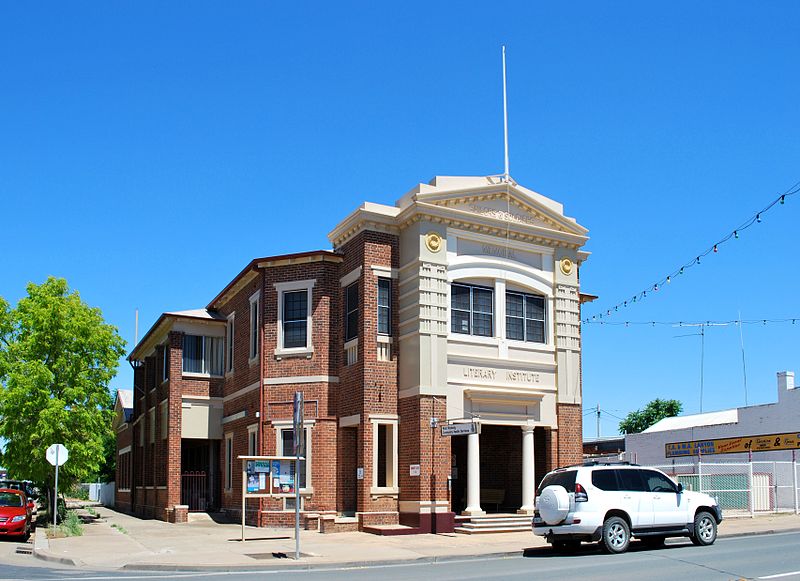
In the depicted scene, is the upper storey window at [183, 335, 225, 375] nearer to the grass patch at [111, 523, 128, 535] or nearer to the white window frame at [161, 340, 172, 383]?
the white window frame at [161, 340, 172, 383]

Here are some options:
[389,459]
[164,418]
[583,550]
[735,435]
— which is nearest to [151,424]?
[164,418]

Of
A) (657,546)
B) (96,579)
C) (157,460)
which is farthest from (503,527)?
(157,460)

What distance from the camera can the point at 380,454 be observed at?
86.5 feet

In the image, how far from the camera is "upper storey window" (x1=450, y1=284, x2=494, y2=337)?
1019 inches

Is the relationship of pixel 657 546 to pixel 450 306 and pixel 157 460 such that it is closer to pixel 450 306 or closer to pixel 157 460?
pixel 450 306

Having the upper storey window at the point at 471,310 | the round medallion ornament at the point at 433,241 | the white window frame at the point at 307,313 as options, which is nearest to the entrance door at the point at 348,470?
the white window frame at the point at 307,313

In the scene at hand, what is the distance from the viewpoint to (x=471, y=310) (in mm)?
26172

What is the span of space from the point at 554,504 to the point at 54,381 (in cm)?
2065

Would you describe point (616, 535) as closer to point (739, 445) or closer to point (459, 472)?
point (459, 472)

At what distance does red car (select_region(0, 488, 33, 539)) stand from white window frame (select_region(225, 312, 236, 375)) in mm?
8560

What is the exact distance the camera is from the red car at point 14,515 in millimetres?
24266

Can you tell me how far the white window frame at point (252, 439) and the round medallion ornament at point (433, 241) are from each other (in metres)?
8.20

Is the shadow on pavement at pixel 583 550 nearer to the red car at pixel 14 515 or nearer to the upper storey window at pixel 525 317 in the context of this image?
the upper storey window at pixel 525 317

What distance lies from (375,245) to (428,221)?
5.60ft
